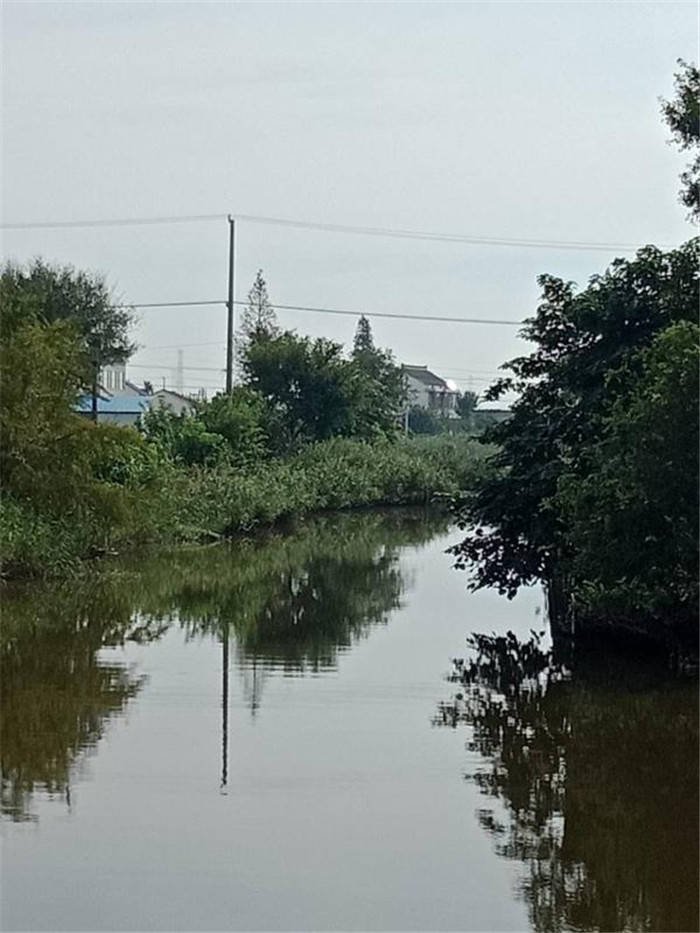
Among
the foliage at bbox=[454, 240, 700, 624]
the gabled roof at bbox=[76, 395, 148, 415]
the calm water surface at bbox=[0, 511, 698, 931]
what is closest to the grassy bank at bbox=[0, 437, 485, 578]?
the foliage at bbox=[454, 240, 700, 624]

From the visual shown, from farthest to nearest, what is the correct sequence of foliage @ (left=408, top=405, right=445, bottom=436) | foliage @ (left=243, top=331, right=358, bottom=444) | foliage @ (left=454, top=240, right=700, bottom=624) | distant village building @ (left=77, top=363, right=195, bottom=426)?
foliage @ (left=408, top=405, right=445, bottom=436)
foliage @ (left=243, top=331, right=358, bottom=444)
distant village building @ (left=77, top=363, right=195, bottom=426)
foliage @ (left=454, top=240, right=700, bottom=624)

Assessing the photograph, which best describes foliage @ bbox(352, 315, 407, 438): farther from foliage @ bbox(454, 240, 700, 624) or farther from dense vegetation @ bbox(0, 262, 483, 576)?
foliage @ bbox(454, 240, 700, 624)

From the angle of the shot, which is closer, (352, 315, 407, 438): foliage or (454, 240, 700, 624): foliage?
(454, 240, 700, 624): foliage

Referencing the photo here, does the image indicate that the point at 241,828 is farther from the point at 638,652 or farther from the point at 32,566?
the point at 32,566

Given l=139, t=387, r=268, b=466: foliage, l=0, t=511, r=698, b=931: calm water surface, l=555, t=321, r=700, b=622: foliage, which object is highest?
l=139, t=387, r=268, b=466: foliage

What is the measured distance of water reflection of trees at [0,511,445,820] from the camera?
13.7 metres

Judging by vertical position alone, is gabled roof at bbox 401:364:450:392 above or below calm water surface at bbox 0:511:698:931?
above

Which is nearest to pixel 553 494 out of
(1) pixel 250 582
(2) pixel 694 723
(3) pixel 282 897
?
(2) pixel 694 723

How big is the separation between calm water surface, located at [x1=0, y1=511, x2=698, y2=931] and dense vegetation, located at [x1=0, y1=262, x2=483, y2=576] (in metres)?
3.49

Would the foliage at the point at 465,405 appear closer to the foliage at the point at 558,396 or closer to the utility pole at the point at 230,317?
the utility pole at the point at 230,317

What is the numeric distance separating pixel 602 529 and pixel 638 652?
2.63m

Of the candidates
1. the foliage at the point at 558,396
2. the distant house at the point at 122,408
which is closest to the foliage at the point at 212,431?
the distant house at the point at 122,408

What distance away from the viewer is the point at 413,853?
411 inches

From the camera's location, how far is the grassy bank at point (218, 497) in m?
25.6
